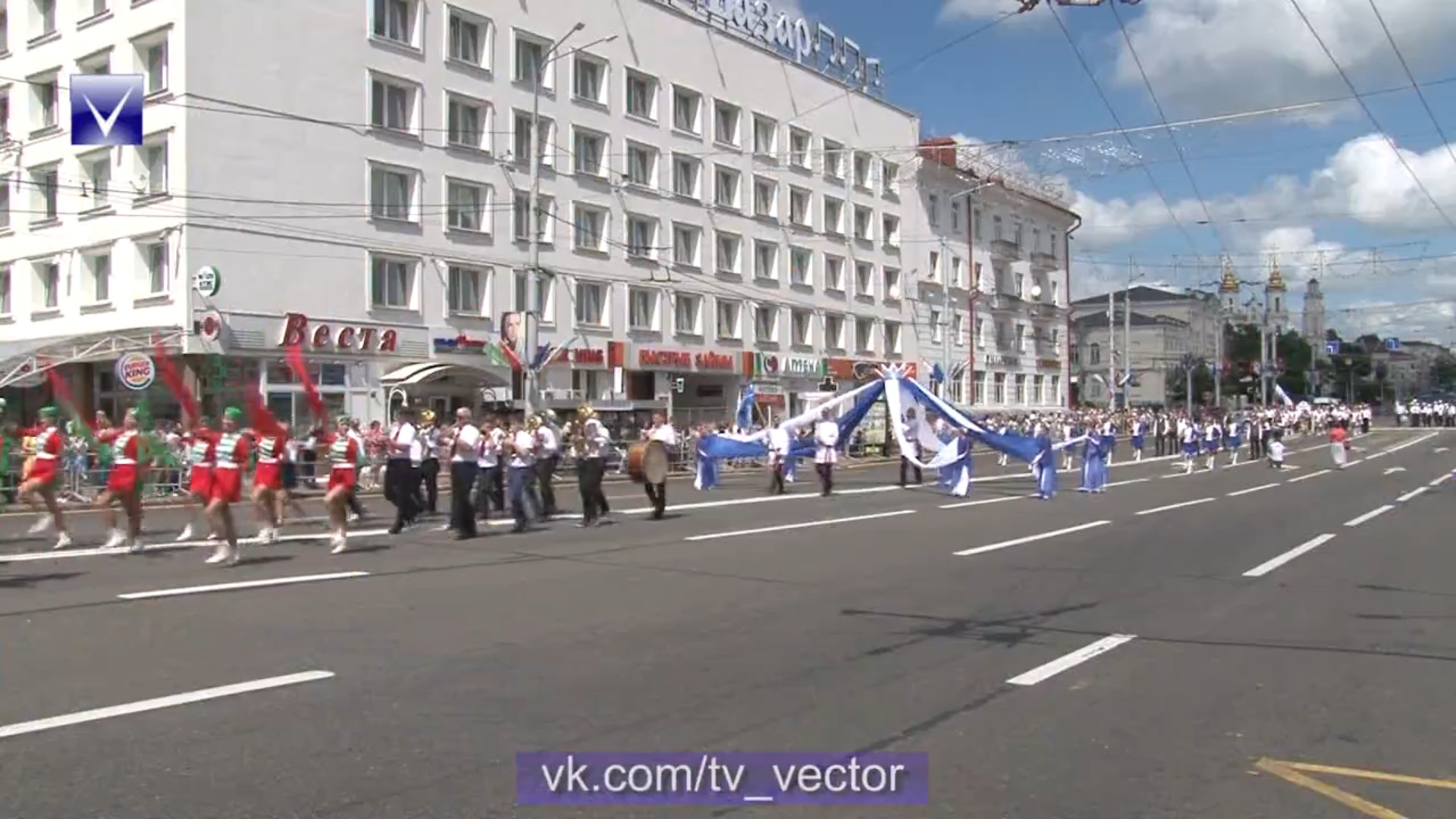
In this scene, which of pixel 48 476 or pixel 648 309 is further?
pixel 648 309

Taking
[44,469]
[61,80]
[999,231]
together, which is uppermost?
[999,231]

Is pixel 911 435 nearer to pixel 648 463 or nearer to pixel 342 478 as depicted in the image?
pixel 648 463

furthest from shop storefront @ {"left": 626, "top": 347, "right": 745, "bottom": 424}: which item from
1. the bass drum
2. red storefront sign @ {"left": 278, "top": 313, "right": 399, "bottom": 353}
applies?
the bass drum

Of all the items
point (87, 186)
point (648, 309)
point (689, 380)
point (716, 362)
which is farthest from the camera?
point (689, 380)

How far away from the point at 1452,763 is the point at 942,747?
8.21ft

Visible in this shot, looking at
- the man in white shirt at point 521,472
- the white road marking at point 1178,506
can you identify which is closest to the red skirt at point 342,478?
the man in white shirt at point 521,472

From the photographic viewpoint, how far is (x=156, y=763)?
19.2 ft

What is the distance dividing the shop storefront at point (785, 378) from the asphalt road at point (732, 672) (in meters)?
35.7

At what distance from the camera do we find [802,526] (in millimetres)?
18984

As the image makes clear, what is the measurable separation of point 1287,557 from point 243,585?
1180 cm

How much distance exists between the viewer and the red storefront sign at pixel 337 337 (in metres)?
33.1

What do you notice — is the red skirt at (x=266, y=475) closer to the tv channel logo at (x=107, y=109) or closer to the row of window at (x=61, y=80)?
the tv channel logo at (x=107, y=109)

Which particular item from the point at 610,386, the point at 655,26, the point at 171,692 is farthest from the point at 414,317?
the point at 171,692

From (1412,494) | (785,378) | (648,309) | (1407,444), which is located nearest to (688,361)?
(648,309)
